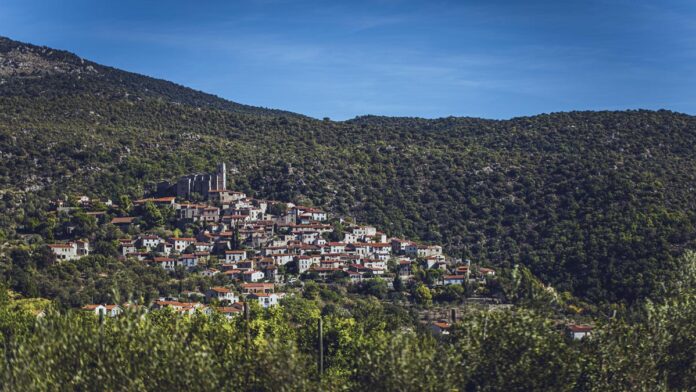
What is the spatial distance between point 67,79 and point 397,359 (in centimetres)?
12790

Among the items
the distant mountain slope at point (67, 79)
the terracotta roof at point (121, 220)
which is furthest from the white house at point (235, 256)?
the distant mountain slope at point (67, 79)

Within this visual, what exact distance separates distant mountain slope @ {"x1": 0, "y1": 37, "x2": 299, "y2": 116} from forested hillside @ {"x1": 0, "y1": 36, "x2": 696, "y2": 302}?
0.83 metres

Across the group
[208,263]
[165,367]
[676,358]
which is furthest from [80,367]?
[208,263]

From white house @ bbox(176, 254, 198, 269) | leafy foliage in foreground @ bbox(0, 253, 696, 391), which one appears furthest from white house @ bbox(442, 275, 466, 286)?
leafy foliage in foreground @ bbox(0, 253, 696, 391)

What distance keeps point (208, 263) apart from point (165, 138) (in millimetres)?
41497

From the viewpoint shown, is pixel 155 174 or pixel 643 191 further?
pixel 155 174

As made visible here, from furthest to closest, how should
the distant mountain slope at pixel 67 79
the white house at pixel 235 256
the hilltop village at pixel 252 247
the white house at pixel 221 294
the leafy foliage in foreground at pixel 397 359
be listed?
the distant mountain slope at pixel 67 79 → the white house at pixel 235 256 → the hilltop village at pixel 252 247 → the white house at pixel 221 294 → the leafy foliage in foreground at pixel 397 359

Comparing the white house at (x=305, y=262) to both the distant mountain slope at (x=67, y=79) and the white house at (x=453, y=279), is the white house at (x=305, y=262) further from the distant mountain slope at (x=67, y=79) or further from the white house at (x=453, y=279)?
the distant mountain slope at (x=67, y=79)

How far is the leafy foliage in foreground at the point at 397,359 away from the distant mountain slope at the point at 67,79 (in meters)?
111

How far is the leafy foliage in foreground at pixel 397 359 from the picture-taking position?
21.9m

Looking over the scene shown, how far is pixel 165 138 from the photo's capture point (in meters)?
113

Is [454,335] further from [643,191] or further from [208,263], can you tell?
[643,191]

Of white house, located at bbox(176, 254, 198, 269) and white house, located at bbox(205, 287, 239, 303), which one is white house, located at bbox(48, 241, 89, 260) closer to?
white house, located at bbox(176, 254, 198, 269)

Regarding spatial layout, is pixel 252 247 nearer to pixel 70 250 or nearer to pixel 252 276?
pixel 252 276
